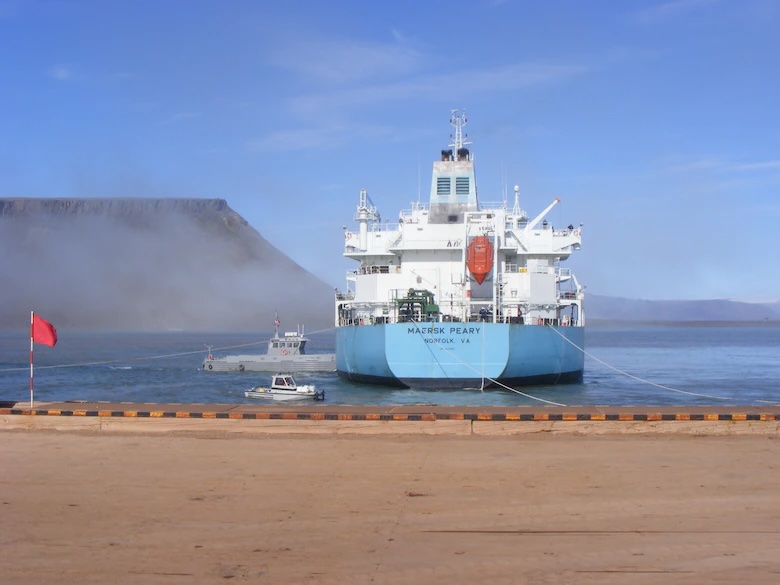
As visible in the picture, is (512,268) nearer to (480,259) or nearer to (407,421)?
(480,259)

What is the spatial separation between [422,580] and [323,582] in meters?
0.70

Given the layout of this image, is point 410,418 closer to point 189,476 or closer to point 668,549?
point 189,476

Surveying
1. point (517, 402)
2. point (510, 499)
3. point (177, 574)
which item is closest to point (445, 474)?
point (510, 499)

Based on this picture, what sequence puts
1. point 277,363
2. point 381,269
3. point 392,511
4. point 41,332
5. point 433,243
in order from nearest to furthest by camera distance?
point 392,511, point 41,332, point 433,243, point 381,269, point 277,363

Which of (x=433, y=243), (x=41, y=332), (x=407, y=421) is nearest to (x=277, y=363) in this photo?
(x=433, y=243)

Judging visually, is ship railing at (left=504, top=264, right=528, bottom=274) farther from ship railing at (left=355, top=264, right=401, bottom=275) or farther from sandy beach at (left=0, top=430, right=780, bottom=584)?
sandy beach at (left=0, top=430, right=780, bottom=584)

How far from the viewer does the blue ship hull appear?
1097 inches

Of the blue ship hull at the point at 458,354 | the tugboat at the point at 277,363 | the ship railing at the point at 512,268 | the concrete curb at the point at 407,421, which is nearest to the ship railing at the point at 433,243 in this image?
the ship railing at the point at 512,268

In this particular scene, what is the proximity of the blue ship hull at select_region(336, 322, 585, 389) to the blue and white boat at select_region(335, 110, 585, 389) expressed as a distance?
0.12 ft

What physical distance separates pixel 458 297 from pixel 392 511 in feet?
80.7

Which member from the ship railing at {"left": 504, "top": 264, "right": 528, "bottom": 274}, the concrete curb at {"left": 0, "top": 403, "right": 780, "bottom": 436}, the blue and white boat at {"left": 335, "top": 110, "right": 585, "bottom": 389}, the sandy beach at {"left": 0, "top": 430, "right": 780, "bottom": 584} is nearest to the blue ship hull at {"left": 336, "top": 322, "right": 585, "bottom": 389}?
the blue and white boat at {"left": 335, "top": 110, "right": 585, "bottom": 389}

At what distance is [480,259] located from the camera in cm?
3025

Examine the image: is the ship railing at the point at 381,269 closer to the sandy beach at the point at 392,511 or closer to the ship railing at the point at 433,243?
the ship railing at the point at 433,243

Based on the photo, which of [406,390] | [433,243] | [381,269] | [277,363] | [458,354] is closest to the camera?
[458,354]
